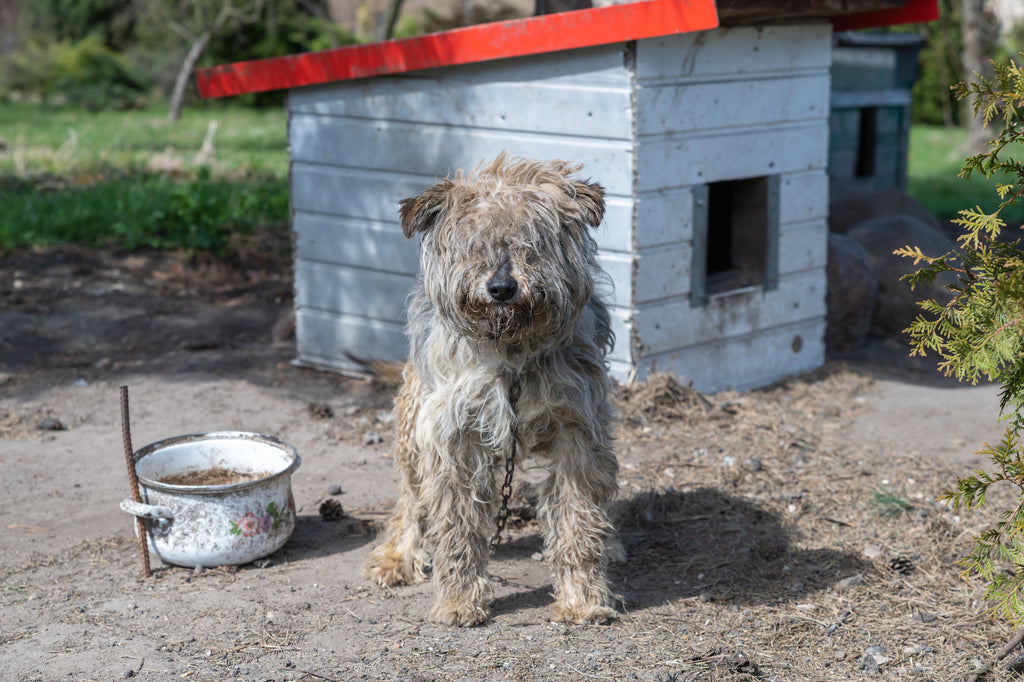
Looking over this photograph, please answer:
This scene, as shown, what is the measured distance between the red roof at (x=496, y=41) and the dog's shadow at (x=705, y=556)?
2704 mm

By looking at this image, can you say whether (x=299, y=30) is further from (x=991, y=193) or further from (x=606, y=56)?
(x=606, y=56)

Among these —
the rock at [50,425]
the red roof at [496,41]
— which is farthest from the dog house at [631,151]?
the rock at [50,425]

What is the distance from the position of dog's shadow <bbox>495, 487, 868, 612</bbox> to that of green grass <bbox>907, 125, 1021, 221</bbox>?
24.2 feet

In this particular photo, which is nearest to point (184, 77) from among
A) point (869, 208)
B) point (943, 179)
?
point (943, 179)

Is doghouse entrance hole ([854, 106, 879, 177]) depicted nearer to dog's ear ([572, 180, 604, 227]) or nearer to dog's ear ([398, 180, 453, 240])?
dog's ear ([572, 180, 604, 227])

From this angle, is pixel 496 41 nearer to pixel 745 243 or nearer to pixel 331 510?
pixel 745 243

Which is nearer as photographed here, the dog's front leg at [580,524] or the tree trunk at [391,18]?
the dog's front leg at [580,524]

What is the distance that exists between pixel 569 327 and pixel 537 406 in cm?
37

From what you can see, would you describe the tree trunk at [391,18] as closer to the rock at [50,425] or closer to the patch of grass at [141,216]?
the patch of grass at [141,216]

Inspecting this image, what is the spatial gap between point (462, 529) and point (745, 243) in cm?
402

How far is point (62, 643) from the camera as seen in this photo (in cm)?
399

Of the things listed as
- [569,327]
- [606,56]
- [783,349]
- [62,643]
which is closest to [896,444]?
[783,349]

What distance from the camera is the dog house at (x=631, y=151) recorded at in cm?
624

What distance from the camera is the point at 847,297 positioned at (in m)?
8.40
